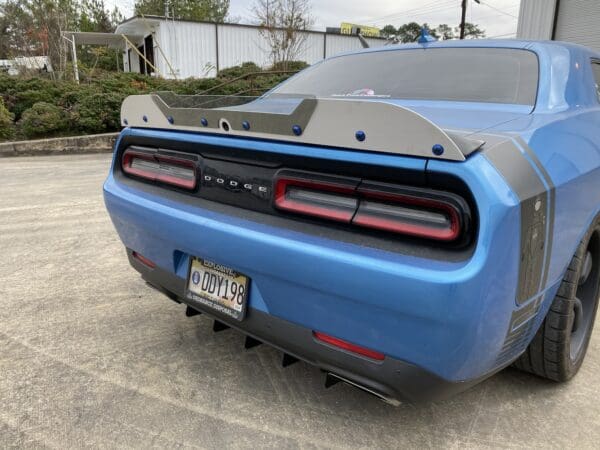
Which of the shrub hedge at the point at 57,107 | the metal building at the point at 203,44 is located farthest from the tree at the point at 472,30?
the shrub hedge at the point at 57,107

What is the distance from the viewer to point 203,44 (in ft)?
71.3

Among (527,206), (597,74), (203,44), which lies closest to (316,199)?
(527,206)

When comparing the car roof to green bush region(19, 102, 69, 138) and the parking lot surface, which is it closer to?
the parking lot surface

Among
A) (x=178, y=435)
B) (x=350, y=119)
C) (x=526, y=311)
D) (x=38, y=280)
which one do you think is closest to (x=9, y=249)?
(x=38, y=280)

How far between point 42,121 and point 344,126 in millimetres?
10682

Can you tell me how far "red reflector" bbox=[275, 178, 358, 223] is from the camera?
163cm

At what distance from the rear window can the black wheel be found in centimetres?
73

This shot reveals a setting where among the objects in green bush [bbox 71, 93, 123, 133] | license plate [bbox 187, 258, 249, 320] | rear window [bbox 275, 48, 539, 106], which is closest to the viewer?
license plate [bbox 187, 258, 249, 320]

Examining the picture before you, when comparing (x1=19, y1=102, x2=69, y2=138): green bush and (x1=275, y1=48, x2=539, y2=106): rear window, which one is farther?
(x1=19, y1=102, x2=69, y2=138): green bush

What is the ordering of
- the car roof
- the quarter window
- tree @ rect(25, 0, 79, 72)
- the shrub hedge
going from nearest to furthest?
1. the car roof
2. the quarter window
3. the shrub hedge
4. tree @ rect(25, 0, 79, 72)

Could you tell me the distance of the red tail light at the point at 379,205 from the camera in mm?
1443

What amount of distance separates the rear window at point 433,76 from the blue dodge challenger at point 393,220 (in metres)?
0.01

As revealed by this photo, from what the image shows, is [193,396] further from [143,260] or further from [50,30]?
[50,30]

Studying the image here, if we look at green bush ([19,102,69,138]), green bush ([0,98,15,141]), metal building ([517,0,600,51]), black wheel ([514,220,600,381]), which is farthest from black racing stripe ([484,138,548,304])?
green bush ([0,98,15,141])
